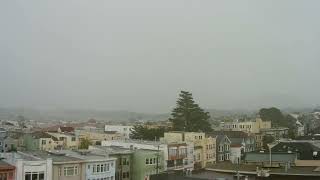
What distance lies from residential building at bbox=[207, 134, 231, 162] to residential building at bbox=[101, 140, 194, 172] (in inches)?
411

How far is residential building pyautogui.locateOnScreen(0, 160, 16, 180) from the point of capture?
135 feet

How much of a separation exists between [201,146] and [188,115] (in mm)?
32380

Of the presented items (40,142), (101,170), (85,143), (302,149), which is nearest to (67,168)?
(101,170)

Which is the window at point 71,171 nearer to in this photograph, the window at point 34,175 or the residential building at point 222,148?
the window at point 34,175

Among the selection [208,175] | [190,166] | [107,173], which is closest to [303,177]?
[208,175]

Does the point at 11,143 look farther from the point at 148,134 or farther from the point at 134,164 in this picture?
the point at 134,164

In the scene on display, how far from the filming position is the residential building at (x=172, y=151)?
2328 inches

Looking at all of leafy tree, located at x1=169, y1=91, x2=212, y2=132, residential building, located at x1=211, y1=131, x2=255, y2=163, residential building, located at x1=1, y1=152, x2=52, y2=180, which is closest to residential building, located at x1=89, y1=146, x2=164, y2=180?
residential building, located at x1=1, y1=152, x2=52, y2=180

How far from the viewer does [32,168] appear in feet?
139

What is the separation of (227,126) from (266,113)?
26.2 meters

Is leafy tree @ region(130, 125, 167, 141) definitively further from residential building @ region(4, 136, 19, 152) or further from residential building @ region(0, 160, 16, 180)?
residential building @ region(0, 160, 16, 180)

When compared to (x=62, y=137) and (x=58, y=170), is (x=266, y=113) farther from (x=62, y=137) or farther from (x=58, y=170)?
(x=58, y=170)

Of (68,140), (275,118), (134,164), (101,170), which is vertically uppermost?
(275,118)

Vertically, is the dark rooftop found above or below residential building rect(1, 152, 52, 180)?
above
